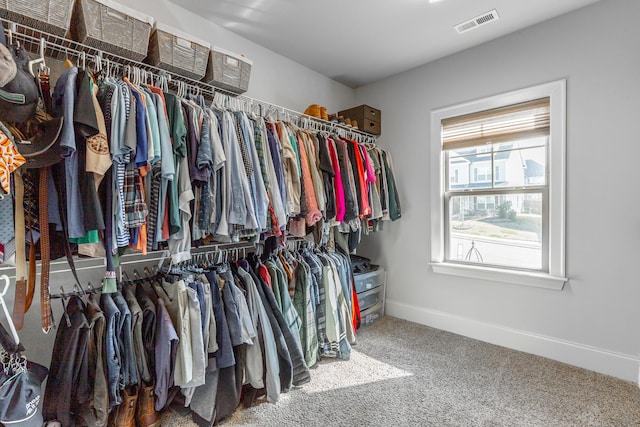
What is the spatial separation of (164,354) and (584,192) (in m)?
2.86

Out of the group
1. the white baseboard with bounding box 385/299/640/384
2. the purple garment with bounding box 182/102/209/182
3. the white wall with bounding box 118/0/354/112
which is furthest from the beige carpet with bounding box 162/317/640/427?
the white wall with bounding box 118/0/354/112

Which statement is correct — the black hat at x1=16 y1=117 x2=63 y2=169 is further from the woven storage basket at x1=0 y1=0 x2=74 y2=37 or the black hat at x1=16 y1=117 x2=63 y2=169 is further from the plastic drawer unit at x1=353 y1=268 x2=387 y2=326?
the plastic drawer unit at x1=353 y1=268 x2=387 y2=326

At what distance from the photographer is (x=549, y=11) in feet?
7.18

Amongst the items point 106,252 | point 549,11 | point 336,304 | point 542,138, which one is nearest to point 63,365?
point 106,252

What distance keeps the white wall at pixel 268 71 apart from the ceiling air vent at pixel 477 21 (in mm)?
1333

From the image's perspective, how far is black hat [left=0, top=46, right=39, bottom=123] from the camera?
1108 mm

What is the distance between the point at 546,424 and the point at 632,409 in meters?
0.58

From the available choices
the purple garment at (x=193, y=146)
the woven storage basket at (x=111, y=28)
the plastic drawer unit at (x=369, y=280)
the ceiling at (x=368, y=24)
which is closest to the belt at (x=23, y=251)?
the purple garment at (x=193, y=146)

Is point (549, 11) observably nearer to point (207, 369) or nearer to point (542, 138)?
point (542, 138)

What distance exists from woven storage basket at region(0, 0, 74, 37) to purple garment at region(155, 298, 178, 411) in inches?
54.7

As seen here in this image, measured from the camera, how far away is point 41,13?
1321 millimetres

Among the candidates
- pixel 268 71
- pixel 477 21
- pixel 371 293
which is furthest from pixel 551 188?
pixel 268 71

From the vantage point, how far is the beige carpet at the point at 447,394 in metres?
1.67

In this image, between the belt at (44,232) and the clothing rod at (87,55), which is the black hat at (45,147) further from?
the clothing rod at (87,55)
